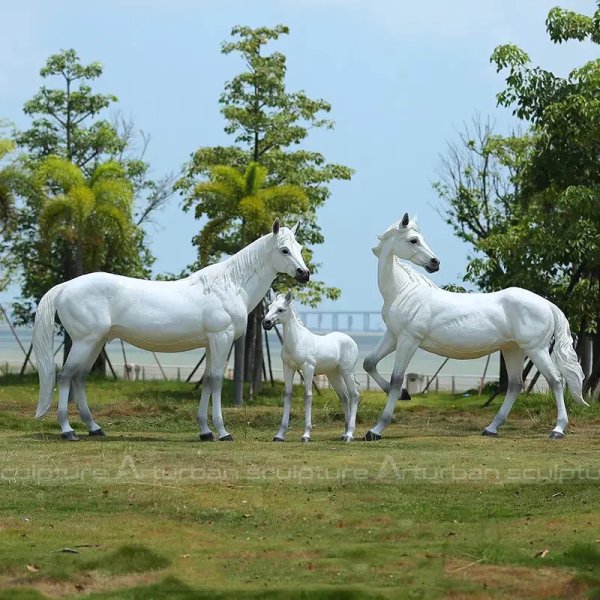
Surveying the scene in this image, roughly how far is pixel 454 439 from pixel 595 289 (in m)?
13.0

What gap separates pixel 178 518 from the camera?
1055 cm

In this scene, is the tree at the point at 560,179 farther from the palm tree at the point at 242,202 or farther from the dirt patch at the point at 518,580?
the dirt patch at the point at 518,580

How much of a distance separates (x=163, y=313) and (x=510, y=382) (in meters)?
4.52

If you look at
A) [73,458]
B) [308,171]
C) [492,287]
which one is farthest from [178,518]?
[308,171]

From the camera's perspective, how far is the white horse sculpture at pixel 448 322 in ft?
51.8

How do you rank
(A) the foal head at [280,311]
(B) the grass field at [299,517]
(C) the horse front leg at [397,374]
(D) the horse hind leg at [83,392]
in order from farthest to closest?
(C) the horse front leg at [397,374] → (D) the horse hind leg at [83,392] → (A) the foal head at [280,311] → (B) the grass field at [299,517]

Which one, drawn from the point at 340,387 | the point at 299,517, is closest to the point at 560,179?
the point at 340,387

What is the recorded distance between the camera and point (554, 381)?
16.2m

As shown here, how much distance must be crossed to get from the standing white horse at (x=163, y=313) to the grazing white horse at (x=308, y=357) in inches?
19.3

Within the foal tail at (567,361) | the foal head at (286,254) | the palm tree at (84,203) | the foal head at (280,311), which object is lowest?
the foal tail at (567,361)

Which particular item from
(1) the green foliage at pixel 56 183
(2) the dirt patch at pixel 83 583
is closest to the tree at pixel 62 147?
(1) the green foliage at pixel 56 183

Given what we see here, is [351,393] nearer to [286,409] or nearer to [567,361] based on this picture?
[286,409]

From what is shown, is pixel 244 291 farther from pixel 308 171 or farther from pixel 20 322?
pixel 20 322

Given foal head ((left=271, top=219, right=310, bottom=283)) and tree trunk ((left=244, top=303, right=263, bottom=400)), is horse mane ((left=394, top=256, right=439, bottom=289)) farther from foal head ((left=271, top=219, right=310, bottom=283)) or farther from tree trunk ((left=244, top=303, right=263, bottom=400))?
tree trunk ((left=244, top=303, right=263, bottom=400))
